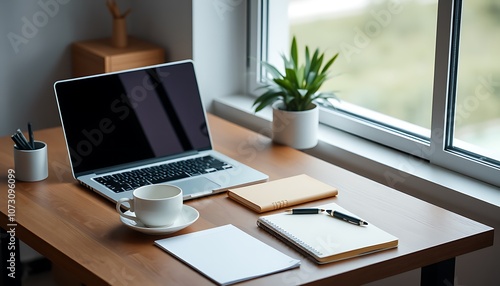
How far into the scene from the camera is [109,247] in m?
1.65

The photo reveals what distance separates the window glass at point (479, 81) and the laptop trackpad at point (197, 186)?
0.66 meters

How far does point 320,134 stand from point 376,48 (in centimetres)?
70

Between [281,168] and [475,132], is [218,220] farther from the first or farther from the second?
[475,132]

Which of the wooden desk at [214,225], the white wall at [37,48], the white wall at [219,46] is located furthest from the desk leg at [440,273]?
the white wall at [37,48]

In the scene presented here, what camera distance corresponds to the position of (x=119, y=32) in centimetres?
273

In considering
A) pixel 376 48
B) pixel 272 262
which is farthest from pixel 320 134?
pixel 272 262

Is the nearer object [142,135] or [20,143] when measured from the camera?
[20,143]

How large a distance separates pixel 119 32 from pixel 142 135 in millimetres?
721

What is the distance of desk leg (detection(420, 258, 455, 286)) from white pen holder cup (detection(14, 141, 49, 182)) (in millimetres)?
956

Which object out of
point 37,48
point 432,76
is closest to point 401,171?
point 432,76

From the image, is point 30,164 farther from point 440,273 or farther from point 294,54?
point 440,273

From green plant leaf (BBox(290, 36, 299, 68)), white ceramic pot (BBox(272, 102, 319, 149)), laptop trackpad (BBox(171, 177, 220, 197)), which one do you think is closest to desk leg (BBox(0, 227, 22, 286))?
laptop trackpad (BBox(171, 177, 220, 197))

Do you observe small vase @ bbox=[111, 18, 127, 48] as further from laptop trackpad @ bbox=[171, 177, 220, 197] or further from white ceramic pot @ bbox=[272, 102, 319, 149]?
laptop trackpad @ bbox=[171, 177, 220, 197]

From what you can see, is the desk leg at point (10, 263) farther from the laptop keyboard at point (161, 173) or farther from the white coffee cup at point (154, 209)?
the white coffee cup at point (154, 209)
